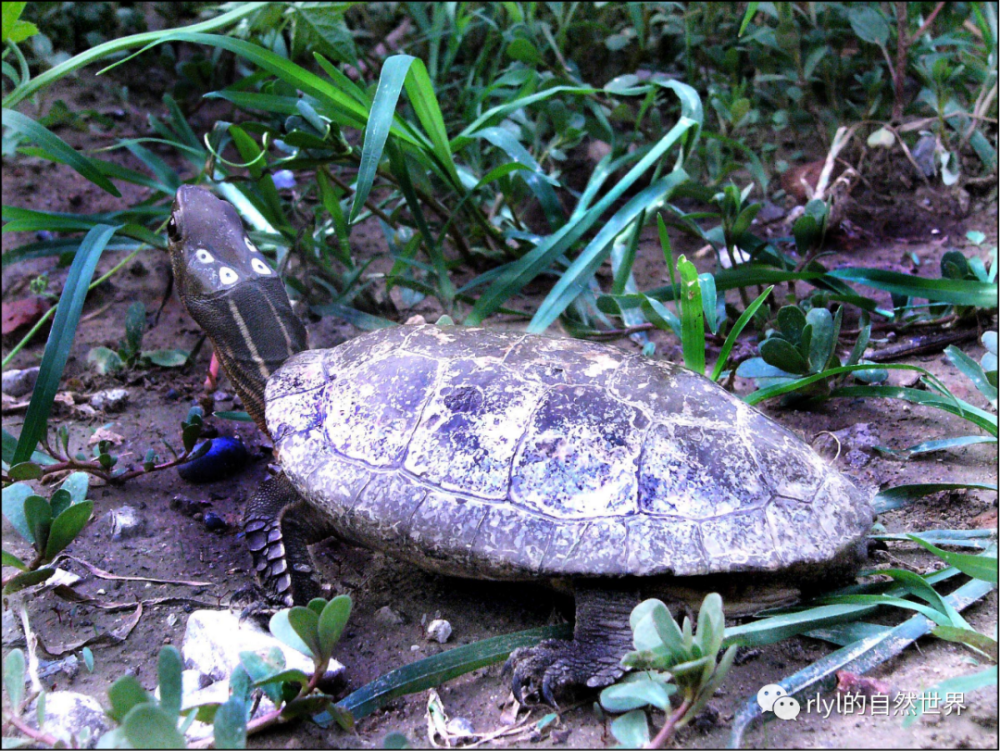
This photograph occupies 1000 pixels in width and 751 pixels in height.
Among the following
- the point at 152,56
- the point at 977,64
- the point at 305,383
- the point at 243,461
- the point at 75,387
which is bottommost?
the point at 243,461

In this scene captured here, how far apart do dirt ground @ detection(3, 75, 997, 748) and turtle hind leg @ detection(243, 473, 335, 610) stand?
3.9 inches

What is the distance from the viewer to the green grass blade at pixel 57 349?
2027mm

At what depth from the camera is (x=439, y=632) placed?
70.5 inches

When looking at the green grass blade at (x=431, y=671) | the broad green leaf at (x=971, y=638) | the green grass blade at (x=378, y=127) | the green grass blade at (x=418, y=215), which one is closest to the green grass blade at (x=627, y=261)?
the green grass blade at (x=418, y=215)

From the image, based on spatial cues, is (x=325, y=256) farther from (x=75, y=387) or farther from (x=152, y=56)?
(x=152, y=56)

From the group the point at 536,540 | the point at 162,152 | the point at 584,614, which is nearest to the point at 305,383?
the point at 536,540

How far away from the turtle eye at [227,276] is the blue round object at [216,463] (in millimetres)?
559

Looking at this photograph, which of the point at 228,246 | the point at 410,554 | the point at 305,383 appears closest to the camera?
the point at 410,554

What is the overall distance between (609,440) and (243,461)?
1.41 m

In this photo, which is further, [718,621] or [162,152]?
[162,152]

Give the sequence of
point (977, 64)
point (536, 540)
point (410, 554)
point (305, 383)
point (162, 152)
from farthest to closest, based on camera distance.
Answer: point (162, 152) < point (977, 64) < point (305, 383) < point (410, 554) < point (536, 540)

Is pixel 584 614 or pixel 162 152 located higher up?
pixel 162 152

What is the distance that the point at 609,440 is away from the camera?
1729 mm

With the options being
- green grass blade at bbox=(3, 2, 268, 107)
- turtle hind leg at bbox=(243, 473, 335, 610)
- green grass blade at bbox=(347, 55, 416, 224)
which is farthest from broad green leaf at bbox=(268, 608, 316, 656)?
green grass blade at bbox=(3, 2, 268, 107)
